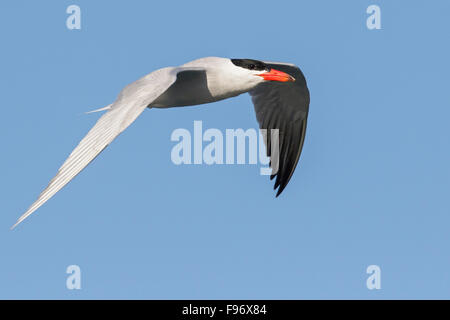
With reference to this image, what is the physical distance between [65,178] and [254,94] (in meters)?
5.97

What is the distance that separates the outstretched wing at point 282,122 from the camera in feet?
42.2

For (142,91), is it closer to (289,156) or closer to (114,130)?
(114,130)

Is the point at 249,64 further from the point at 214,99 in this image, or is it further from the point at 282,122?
the point at 282,122

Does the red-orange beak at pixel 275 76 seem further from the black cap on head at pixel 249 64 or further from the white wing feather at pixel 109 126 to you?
the white wing feather at pixel 109 126

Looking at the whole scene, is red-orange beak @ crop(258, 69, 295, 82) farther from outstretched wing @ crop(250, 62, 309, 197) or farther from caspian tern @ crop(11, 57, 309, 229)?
outstretched wing @ crop(250, 62, 309, 197)

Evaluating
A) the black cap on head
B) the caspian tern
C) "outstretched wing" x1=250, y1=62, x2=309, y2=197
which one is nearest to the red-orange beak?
the caspian tern

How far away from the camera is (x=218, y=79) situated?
10.7 meters

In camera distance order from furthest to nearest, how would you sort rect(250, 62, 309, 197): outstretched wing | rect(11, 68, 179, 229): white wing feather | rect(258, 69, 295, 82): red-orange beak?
rect(250, 62, 309, 197): outstretched wing → rect(258, 69, 295, 82): red-orange beak → rect(11, 68, 179, 229): white wing feather

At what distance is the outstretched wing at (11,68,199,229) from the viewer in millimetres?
7496

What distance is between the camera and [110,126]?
8.25 meters

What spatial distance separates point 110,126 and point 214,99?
2870mm

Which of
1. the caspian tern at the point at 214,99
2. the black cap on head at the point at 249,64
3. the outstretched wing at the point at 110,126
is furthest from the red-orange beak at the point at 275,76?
the outstretched wing at the point at 110,126

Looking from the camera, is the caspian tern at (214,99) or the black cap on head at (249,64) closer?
the caspian tern at (214,99)

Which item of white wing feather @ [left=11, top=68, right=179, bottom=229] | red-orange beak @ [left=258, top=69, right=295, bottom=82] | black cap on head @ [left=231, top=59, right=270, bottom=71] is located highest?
black cap on head @ [left=231, top=59, right=270, bottom=71]
